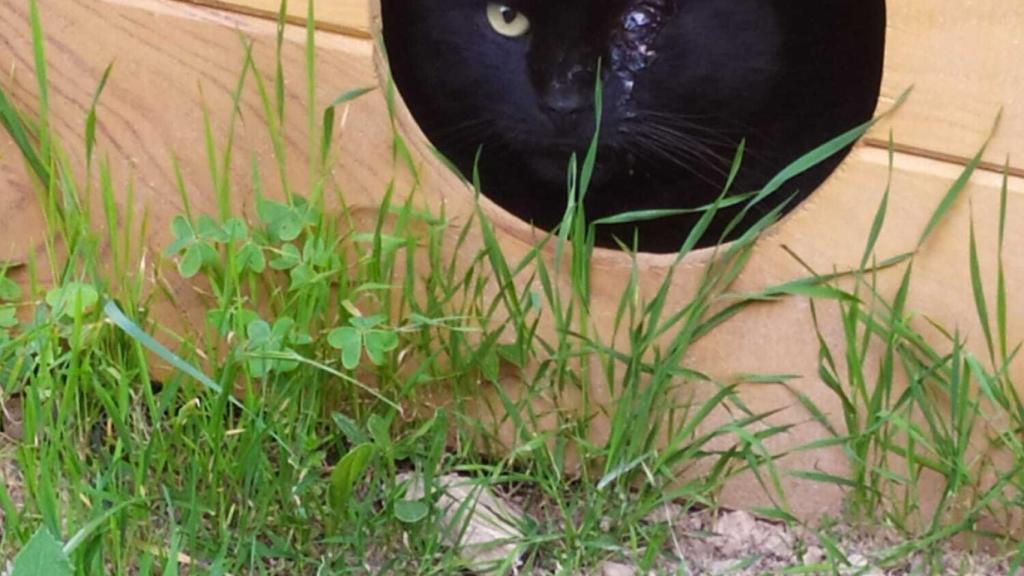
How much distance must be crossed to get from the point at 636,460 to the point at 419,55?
427mm

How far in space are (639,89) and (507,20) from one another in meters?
0.14

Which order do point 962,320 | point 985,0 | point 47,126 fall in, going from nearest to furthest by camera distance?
point 985,0, point 962,320, point 47,126

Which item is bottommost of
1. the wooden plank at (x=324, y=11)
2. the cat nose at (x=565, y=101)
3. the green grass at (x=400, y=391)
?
the green grass at (x=400, y=391)

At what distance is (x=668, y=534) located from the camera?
4.34 ft

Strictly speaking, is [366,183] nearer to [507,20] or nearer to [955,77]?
[507,20]

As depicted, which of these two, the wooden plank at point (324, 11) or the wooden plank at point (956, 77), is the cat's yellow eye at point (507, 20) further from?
the wooden plank at point (956, 77)

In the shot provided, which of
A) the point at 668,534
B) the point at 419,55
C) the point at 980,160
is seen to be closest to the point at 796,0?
the point at 980,160

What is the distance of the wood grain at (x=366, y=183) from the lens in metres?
1.23

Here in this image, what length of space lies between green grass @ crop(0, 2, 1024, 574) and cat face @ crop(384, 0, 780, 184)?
62 mm

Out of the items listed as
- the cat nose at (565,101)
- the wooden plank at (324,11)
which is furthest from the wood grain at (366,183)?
the cat nose at (565,101)

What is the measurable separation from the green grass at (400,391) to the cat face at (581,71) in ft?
0.20

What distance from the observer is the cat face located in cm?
128

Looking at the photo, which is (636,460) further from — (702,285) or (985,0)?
(985,0)

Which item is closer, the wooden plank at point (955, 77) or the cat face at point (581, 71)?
the wooden plank at point (955, 77)
